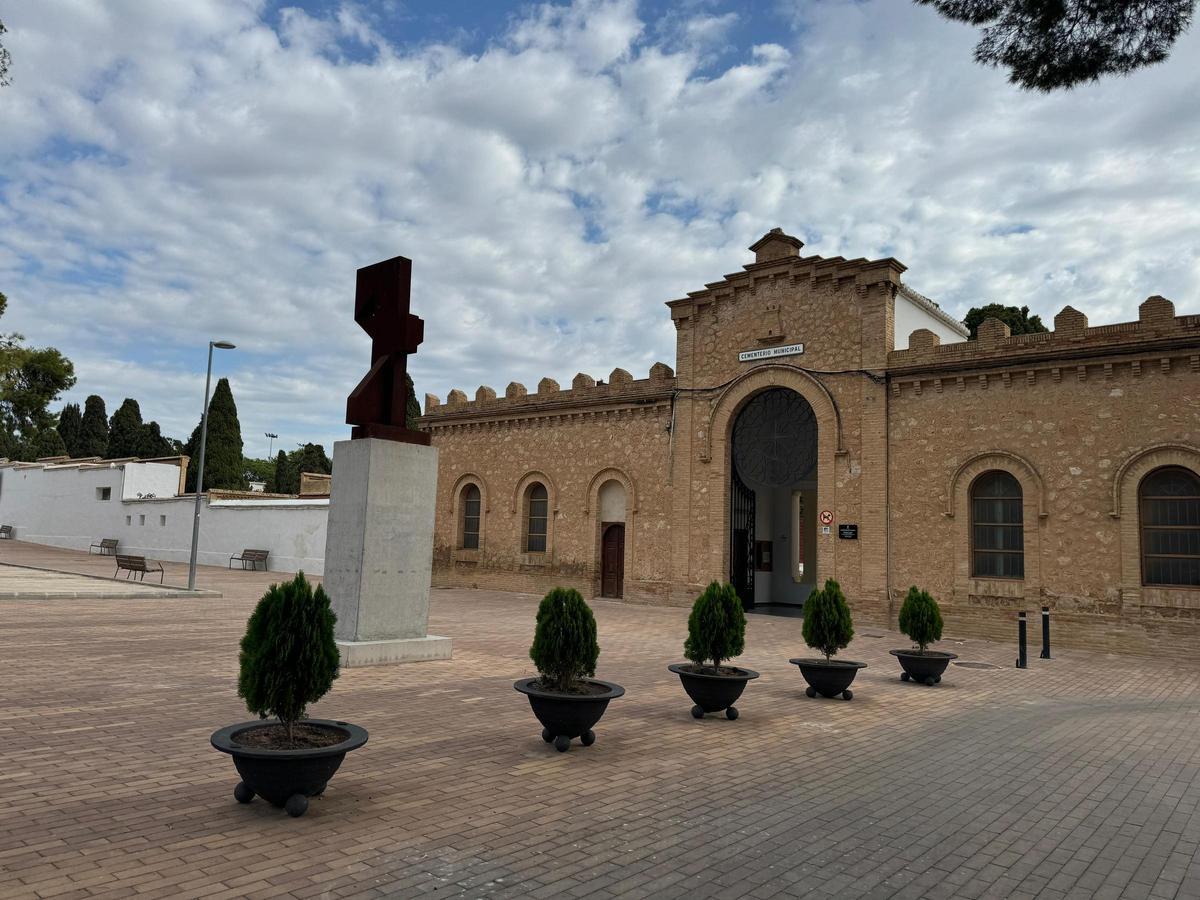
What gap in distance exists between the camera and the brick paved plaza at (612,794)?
4.25 m

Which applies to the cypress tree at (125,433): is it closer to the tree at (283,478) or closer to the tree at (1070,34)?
the tree at (283,478)

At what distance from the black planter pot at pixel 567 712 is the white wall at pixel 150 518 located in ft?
78.3

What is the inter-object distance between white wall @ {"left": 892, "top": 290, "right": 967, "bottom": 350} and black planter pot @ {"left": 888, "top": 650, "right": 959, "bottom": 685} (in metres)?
9.24

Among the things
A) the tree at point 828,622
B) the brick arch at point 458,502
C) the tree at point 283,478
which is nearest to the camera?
the tree at point 828,622

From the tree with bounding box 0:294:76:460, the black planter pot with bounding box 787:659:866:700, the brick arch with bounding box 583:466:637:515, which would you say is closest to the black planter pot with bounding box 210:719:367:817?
the black planter pot with bounding box 787:659:866:700

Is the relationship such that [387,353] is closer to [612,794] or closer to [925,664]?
[612,794]

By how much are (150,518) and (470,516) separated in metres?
17.8

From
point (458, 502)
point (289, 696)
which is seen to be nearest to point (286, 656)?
point (289, 696)

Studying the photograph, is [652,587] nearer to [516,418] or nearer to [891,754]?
[516,418]

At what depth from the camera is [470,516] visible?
26969 mm

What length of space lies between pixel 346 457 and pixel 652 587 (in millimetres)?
11976

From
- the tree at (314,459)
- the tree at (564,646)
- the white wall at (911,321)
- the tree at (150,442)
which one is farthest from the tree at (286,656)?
the tree at (314,459)

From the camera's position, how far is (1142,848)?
16.4ft

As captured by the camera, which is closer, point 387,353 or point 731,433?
point 387,353
